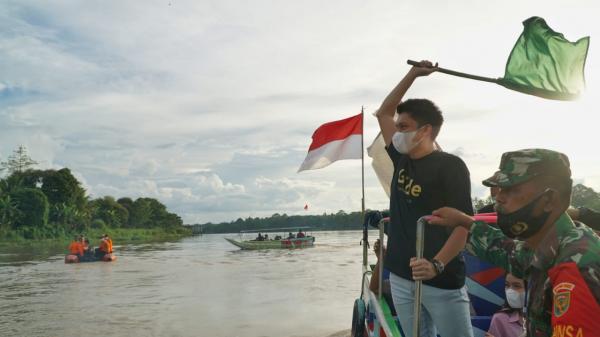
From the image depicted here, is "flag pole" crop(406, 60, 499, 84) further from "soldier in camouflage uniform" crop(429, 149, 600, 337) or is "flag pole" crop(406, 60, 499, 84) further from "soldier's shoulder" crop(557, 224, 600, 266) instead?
"soldier's shoulder" crop(557, 224, 600, 266)

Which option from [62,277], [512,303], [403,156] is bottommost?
[62,277]

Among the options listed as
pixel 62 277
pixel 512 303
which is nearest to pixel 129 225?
pixel 62 277

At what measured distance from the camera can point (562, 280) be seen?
4.43 ft

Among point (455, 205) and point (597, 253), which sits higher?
point (455, 205)

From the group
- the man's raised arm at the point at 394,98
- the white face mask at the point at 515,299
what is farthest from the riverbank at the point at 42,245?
the white face mask at the point at 515,299

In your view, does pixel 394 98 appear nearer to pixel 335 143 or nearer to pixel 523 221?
pixel 523 221

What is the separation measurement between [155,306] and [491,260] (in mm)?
13851

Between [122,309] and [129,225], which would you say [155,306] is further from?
[129,225]

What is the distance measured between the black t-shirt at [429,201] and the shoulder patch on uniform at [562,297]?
133 cm

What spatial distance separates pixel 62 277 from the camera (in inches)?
902

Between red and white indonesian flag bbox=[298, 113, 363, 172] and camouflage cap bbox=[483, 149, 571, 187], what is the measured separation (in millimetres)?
8133

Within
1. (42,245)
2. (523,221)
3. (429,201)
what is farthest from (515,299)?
(42,245)

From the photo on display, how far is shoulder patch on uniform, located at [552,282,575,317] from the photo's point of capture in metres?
1.30

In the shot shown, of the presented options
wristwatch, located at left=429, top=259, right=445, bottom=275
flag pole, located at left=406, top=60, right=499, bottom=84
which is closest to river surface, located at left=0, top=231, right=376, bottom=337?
flag pole, located at left=406, top=60, right=499, bottom=84
